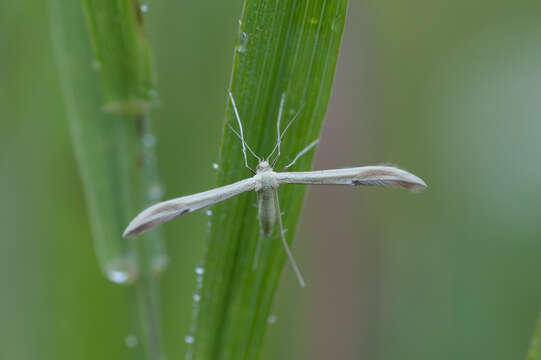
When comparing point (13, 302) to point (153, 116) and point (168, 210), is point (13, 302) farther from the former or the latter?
point (168, 210)

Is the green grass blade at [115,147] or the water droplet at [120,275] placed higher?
the green grass blade at [115,147]

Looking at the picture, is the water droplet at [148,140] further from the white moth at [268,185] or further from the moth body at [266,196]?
the moth body at [266,196]

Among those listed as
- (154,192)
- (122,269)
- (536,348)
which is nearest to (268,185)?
(154,192)

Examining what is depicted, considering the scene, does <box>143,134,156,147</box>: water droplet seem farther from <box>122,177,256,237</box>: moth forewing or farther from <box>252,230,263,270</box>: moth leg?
<box>252,230,263,270</box>: moth leg

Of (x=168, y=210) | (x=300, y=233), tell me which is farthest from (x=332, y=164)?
(x=168, y=210)

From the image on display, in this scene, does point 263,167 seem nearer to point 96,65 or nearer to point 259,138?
point 259,138

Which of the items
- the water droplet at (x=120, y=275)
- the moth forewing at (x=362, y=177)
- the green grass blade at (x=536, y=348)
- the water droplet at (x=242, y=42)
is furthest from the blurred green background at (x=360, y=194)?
the green grass blade at (x=536, y=348)
